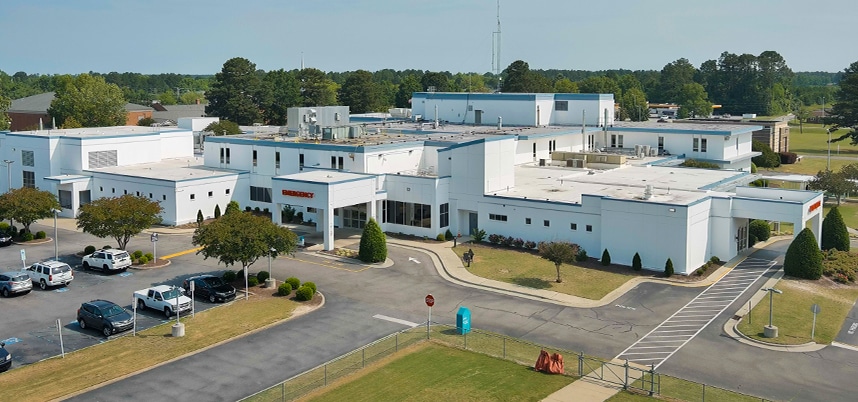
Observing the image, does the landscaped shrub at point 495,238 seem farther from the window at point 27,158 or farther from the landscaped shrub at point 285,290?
the window at point 27,158

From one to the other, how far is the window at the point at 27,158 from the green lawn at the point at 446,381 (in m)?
54.8

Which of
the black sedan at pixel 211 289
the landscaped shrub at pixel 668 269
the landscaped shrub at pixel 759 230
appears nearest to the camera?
the black sedan at pixel 211 289

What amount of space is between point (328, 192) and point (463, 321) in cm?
2042

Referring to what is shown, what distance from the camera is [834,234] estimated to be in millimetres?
53344

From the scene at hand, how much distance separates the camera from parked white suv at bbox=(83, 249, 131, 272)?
48969 millimetres

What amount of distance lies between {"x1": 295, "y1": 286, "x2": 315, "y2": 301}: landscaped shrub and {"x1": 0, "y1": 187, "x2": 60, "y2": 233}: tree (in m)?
23.2

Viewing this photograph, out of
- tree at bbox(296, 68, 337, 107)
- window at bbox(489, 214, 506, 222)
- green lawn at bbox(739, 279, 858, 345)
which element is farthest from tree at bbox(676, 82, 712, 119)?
green lawn at bbox(739, 279, 858, 345)

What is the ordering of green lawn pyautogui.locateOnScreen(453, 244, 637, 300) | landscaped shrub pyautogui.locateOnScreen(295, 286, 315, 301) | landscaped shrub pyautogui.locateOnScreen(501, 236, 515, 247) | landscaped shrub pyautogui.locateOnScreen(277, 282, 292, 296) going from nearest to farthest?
landscaped shrub pyautogui.locateOnScreen(295, 286, 315, 301) → landscaped shrub pyautogui.locateOnScreen(277, 282, 292, 296) → green lawn pyautogui.locateOnScreen(453, 244, 637, 300) → landscaped shrub pyautogui.locateOnScreen(501, 236, 515, 247)

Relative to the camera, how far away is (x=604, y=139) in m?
87.9

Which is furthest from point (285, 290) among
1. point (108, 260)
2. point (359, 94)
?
point (359, 94)

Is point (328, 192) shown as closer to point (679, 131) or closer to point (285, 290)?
point (285, 290)

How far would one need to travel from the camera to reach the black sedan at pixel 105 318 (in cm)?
3759

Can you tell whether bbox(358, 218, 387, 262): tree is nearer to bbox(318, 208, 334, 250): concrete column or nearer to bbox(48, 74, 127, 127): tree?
bbox(318, 208, 334, 250): concrete column

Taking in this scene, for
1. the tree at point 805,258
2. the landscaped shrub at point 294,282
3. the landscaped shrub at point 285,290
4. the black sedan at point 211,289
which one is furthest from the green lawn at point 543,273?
the black sedan at point 211,289
